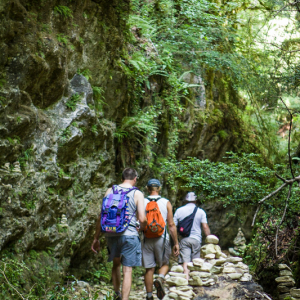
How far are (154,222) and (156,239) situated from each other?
14.9 inches

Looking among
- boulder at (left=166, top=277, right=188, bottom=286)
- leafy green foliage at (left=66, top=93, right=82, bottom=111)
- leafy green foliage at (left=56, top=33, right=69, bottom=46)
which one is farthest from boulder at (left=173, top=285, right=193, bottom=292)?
leafy green foliage at (left=56, top=33, right=69, bottom=46)

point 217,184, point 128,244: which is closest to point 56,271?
point 128,244

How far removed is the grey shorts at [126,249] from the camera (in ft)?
14.1

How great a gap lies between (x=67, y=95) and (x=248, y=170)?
512 centimetres

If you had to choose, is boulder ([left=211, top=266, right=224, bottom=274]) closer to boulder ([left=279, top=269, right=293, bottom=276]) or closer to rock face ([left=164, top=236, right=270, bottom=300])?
rock face ([left=164, top=236, right=270, bottom=300])

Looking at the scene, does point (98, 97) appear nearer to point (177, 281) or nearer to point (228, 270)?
point (177, 281)

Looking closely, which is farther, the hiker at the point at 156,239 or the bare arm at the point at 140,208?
the hiker at the point at 156,239

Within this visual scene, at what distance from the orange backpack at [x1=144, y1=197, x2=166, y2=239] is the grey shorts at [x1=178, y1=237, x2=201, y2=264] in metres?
2.10

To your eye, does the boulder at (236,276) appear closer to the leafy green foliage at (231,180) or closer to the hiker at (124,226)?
the leafy green foliage at (231,180)

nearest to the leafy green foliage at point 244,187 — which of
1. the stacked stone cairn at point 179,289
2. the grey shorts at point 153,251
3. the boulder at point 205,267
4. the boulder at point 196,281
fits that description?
the boulder at point 205,267

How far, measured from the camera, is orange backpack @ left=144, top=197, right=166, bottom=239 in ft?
16.5

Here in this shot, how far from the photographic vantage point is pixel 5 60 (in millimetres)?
4180

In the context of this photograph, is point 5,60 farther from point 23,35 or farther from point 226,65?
point 226,65

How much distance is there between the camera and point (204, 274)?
5.93 m
